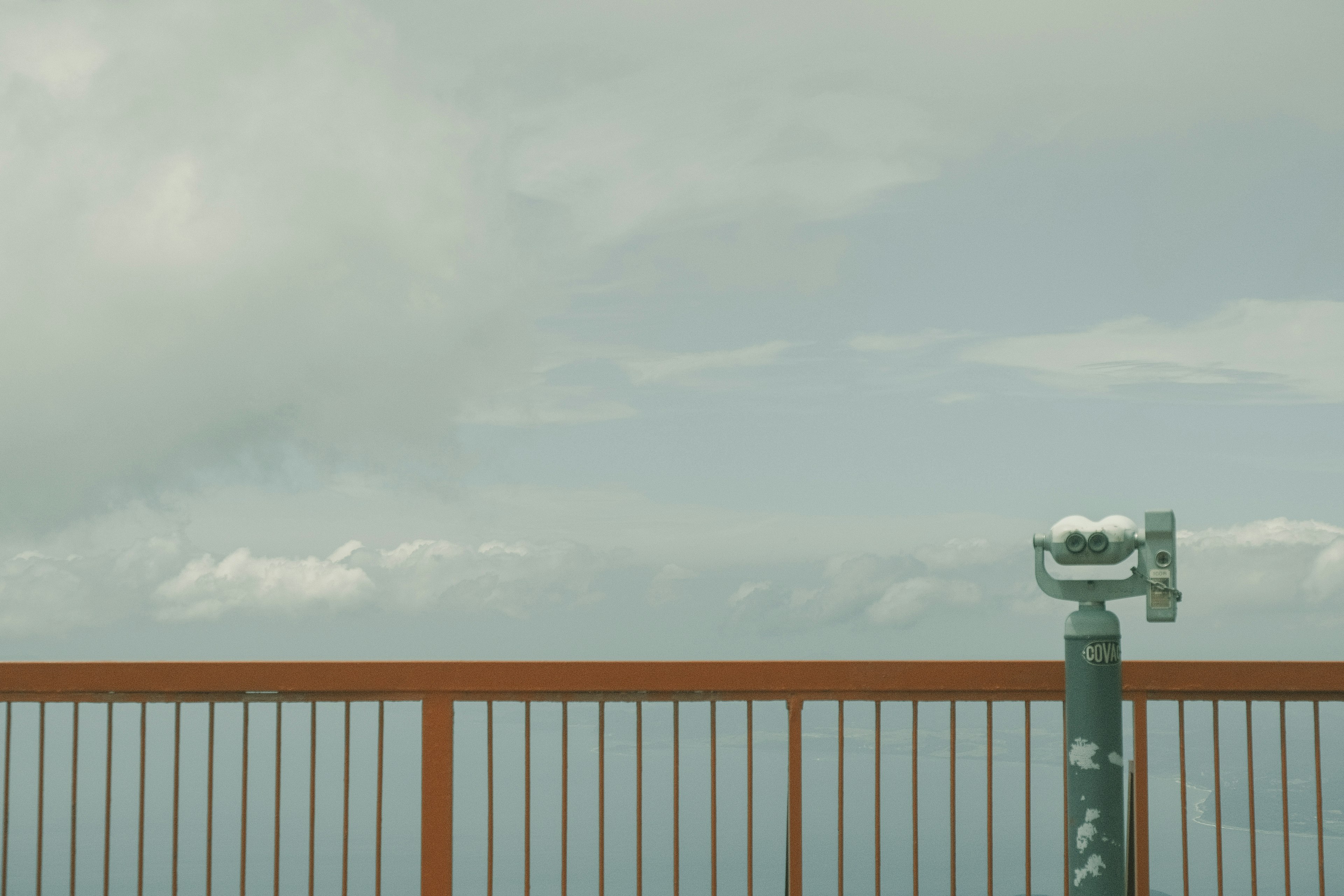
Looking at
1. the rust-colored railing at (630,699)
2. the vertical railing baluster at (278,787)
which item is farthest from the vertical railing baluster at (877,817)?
the vertical railing baluster at (278,787)

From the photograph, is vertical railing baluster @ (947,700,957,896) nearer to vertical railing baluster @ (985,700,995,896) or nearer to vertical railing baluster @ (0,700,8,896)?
vertical railing baluster @ (985,700,995,896)

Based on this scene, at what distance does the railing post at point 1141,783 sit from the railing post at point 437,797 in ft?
8.78

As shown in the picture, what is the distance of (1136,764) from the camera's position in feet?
14.4

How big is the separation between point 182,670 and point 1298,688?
4.37 m

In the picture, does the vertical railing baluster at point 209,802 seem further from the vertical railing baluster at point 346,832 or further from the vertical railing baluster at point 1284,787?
the vertical railing baluster at point 1284,787

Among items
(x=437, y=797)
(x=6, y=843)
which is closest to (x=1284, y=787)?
(x=437, y=797)

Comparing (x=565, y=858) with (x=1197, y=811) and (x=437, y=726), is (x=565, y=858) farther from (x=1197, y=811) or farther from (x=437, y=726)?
(x=1197, y=811)

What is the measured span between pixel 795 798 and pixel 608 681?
2.92 ft

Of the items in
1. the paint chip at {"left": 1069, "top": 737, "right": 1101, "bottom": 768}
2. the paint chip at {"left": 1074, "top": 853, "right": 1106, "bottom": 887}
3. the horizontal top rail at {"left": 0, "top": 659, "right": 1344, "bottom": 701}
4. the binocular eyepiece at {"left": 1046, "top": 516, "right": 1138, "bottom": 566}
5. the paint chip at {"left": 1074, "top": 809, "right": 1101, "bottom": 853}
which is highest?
the binocular eyepiece at {"left": 1046, "top": 516, "right": 1138, "bottom": 566}

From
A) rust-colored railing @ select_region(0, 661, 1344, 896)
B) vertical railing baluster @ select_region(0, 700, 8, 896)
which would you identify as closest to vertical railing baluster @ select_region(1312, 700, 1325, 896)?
rust-colored railing @ select_region(0, 661, 1344, 896)

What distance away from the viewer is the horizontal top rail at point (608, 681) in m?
4.30

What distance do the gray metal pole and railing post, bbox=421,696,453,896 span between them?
2.38 m

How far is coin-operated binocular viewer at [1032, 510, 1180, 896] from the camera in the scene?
162 inches

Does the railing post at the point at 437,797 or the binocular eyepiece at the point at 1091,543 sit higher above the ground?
the binocular eyepiece at the point at 1091,543
